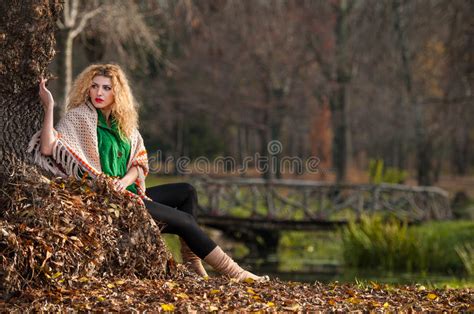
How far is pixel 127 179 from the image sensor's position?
5.12 m

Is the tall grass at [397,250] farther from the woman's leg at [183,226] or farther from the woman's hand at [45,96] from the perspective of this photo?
the woman's hand at [45,96]

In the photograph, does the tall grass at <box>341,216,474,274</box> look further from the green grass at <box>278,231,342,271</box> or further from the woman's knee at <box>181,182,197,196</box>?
the woman's knee at <box>181,182,197,196</box>

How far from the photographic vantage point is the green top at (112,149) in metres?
5.16

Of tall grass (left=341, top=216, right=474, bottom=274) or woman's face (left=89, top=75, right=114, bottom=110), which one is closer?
woman's face (left=89, top=75, right=114, bottom=110)

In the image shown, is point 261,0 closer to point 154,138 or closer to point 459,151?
point 154,138

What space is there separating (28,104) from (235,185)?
11.1 metres

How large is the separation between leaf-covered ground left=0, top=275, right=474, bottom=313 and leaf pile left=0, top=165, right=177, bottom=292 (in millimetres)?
102

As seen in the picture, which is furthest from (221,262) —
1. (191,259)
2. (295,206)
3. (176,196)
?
(295,206)

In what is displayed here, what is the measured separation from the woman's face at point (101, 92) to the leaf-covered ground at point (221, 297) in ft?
4.00

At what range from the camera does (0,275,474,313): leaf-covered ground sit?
13.7 feet

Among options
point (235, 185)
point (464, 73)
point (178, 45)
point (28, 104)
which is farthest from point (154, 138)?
point (28, 104)

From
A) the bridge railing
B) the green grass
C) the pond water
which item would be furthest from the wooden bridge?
the pond water

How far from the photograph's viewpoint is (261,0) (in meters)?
23.8

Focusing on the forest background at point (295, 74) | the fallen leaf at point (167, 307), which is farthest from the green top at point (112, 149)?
the forest background at point (295, 74)
